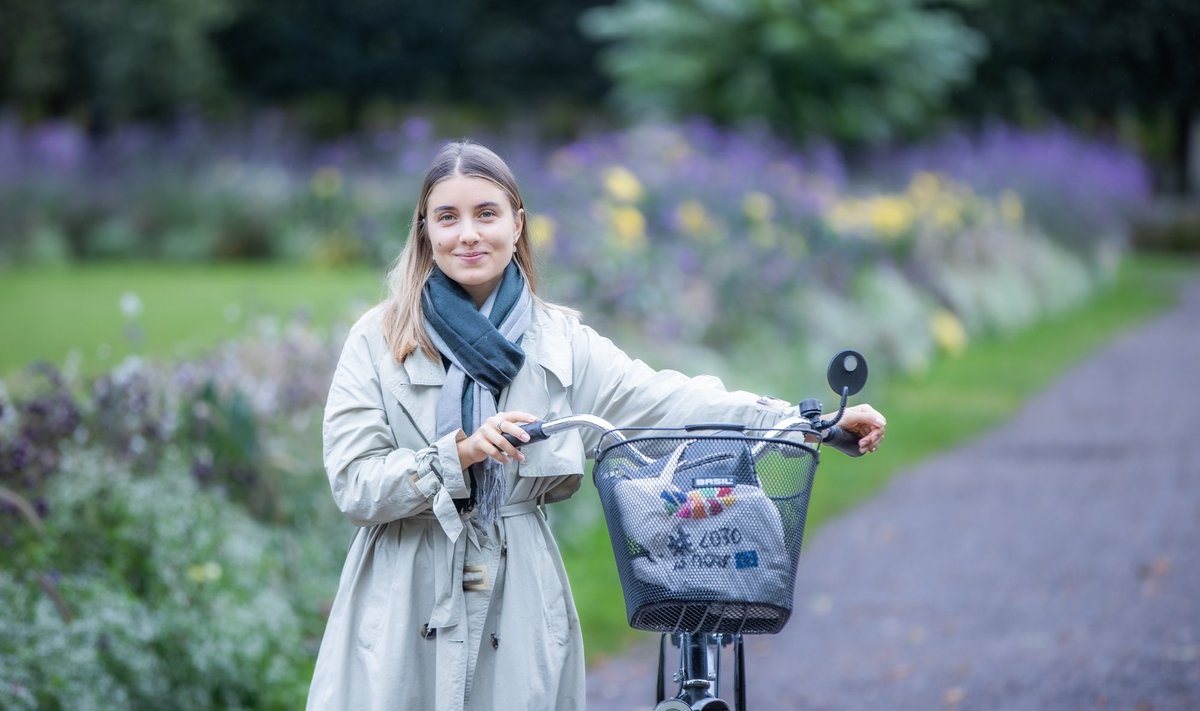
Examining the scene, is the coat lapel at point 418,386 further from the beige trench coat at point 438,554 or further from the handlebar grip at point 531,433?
the handlebar grip at point 531,433

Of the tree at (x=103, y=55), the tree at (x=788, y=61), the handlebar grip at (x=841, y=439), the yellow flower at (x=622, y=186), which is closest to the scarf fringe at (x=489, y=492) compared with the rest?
the handlebar grip at (x=841, y=439)

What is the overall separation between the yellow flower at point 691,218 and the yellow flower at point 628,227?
2.34ft

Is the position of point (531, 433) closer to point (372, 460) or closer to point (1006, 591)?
point (372, 460)

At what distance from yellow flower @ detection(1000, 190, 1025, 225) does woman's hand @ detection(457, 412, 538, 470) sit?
15.4 m

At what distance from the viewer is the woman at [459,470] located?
10.2 feet

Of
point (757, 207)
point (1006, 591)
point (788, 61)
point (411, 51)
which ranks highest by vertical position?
point (411, 51)

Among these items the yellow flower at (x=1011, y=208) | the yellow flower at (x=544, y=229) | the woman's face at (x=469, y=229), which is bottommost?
the woman's face at (x=469, y=229)

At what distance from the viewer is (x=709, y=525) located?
287cm

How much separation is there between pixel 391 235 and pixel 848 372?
9215 mm

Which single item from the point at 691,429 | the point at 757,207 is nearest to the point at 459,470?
the point at 691,429

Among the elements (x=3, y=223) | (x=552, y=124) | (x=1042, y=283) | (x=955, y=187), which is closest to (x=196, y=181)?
(x=3, y=223)

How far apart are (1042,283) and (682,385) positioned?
1540cm

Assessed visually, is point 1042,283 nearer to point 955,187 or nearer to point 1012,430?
point 955,187

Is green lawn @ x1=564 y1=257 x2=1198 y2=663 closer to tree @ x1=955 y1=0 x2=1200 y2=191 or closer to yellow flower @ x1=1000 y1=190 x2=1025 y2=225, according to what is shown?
yellow flower @ x1=1000 y1=190 x2=1025 y2=225
